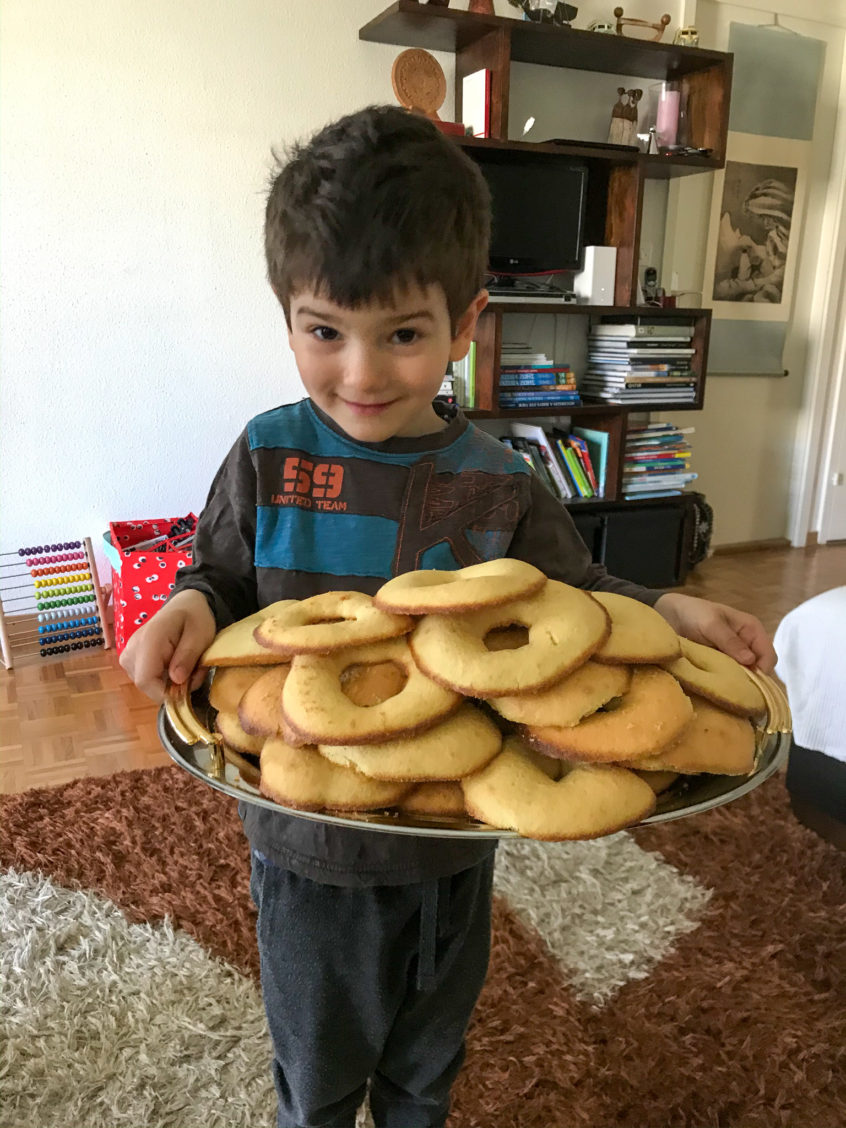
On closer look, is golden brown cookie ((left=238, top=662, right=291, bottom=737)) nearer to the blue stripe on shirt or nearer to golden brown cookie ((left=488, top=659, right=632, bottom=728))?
golden brown cookie ((left=488, top=659, right=632, bottom=728))

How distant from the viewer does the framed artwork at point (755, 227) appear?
360cm

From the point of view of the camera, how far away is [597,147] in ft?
9.93

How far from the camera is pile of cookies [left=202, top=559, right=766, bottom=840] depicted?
52 cm

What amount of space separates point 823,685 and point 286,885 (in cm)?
117

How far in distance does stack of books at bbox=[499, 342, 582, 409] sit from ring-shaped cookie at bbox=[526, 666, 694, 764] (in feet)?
8.61

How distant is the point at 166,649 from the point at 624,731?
1.19 feet

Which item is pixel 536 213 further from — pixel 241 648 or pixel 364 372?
pixel 241 648

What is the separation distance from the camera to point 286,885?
80 centimetres

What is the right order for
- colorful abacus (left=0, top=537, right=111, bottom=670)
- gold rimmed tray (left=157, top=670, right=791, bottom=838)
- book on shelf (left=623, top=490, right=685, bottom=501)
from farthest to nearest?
book on shelf (left=623, top=490, right=685, bottom=501) < colorful abacus (left=0, top=537, right=111, bottom=670) < gold rimmed tray (left=157, top=670, right=791, bottom=838)

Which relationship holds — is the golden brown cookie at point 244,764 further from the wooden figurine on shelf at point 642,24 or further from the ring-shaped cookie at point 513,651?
the wooden figurine on shelf at point 642,24

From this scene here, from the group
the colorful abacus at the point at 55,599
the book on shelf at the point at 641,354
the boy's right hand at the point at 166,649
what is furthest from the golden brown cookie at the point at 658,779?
the book on shelf at the point at 641,354

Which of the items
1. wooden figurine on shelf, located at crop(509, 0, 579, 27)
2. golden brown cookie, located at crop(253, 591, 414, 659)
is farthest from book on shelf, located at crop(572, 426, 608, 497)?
golden brown cookie, located at crop(253, 591, 414, 659)

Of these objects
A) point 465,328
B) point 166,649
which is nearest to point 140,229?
point 465,328

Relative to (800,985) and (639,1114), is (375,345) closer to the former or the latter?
(639,1114)
